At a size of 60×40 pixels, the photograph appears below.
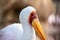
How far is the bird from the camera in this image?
900mm

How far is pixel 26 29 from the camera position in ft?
3.10

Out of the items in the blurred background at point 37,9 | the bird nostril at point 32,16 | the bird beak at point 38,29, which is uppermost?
the blurred background at point 37,9

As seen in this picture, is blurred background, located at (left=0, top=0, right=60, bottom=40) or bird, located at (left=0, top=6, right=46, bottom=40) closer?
bird, located at (left=0, top=6, right=46, bottom=40)

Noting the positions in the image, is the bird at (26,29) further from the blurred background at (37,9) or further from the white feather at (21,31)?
the blurred background at (37,9)

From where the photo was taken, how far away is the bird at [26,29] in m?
0.90

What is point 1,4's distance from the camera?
4.22 feet

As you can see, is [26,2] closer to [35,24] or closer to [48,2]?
[48,2]

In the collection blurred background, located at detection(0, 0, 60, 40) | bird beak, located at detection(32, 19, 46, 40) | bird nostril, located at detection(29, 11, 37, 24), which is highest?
blurred background, located at detection(0, 0, 60, 40)

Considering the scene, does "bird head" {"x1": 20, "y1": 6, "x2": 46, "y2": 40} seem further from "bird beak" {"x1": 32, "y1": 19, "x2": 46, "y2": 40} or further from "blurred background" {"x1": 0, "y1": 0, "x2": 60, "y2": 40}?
"blurred background" {"x1": 0, "y1": 0, "x2": 60, "y2": 40}

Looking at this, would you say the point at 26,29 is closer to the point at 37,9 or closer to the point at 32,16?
the point at 32,16

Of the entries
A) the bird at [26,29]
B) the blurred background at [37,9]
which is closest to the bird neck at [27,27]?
the bird at [26,29]

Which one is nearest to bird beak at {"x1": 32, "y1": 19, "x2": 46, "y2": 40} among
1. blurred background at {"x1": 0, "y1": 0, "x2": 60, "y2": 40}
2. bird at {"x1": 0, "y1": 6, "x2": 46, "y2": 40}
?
bird at {"x1": 0, "y1": 6, "x2": 46, "y2": 40}

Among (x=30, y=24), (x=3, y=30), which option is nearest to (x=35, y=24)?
(x=30, y=24)

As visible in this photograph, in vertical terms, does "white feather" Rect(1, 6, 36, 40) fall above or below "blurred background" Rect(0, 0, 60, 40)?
below
